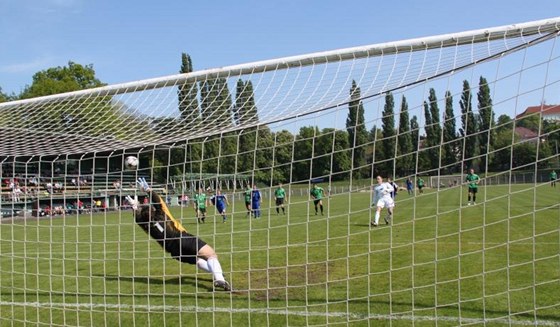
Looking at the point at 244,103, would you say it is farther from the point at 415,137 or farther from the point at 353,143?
the point at 415,137

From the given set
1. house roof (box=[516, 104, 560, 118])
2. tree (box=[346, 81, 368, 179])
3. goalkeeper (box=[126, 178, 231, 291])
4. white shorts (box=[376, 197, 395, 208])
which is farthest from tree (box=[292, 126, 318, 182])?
white shorts (box=[376, 197, 395, 208])

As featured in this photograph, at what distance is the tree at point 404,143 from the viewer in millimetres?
5022

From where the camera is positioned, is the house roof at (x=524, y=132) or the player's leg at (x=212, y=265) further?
the player's leg at (x=212, y=265)

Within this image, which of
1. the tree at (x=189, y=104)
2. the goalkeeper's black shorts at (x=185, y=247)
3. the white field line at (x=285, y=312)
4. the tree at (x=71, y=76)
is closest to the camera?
the white field line at (x=285, y=312)

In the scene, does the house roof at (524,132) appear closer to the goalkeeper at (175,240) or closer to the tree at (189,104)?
the tree at (189,104)

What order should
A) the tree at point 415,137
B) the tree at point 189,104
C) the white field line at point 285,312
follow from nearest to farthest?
the tree at point 415,137
the white field line at point 285,312
the tree at point 189,104

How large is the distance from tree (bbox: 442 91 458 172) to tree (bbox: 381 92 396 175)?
48 cm

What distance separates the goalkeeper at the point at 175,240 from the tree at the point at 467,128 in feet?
12.2

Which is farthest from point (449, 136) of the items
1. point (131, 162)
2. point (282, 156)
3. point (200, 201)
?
point (200, 201)

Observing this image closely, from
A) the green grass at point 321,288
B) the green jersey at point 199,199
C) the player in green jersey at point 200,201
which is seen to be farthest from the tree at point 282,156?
the green jersey at point 199,199

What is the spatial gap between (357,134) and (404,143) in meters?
0.45

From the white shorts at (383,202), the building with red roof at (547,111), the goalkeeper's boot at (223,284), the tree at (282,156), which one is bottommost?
the goalkeeper's boot at (223,284)

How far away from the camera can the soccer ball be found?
589 cm

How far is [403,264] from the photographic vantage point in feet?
28.5
